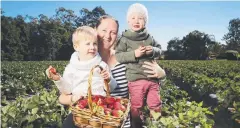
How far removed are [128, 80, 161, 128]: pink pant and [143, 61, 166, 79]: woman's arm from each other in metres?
0.08

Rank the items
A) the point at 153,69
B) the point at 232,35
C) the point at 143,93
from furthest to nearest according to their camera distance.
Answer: the point at 232,35 → the point at 143,93 → the point at 153,69

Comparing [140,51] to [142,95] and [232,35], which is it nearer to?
[142,95]

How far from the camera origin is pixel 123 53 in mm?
2023

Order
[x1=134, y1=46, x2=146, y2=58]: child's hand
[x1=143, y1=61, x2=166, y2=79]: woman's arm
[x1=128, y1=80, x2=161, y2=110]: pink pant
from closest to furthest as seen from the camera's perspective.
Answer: [x1=134, y1=46, x2=146, y2=58]: child's hand, [x1=143, y1=61, x2=166, y2=79]: woman's arm, [x1=128, y1=80, x2=161, y2=110]: pink pant

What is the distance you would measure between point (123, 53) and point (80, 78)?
1.17ft

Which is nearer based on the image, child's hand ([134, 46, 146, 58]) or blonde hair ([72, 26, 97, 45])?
blonde hair ([72, 26, 97, 45])

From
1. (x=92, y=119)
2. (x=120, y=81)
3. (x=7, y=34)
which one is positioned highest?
(x=7, y=34)

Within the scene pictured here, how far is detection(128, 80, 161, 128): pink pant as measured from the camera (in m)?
2.13

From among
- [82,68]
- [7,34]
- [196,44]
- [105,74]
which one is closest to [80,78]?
[82,68]

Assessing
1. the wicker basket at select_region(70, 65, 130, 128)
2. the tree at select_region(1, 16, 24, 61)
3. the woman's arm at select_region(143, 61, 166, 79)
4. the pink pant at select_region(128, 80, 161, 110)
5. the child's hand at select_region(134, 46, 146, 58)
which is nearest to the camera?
the wicker basket at select_region(70, 65, 130, 128)

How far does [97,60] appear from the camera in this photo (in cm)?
176

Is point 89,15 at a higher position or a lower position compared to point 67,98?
higher

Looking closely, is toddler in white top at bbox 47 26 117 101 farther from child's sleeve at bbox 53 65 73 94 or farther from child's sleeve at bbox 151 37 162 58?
child's sleeve at bbox 151 37 162 58

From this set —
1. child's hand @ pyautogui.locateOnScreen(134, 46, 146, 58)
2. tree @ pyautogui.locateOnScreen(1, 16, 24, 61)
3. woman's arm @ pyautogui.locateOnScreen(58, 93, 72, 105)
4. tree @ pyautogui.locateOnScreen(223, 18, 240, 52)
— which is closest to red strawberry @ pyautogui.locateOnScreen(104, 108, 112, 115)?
woman's arm @ pyautogui.locateOnScreen(58, 93, 72, 105)
